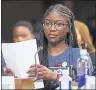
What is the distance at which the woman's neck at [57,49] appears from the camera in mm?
2588

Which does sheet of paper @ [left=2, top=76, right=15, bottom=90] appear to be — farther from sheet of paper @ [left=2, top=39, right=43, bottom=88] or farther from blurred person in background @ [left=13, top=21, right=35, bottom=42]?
blurred person in background @ [left=13, top=21, right=35, bottom=42]

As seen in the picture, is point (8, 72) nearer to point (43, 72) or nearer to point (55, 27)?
point (43, 72)

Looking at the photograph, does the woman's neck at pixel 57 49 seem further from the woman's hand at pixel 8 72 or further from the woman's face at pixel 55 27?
the woman's hand at pixel 8 72

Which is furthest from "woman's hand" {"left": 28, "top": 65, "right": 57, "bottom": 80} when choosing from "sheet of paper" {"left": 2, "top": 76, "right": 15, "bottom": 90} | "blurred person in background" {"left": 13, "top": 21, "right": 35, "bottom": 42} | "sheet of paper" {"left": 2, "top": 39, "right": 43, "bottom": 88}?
"blurred person in background" {"left": 13, "top": 21, "right": 35, "bottom": 42}

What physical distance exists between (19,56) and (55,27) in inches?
14.0

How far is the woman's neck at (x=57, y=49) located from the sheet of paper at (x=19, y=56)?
12.2 inches

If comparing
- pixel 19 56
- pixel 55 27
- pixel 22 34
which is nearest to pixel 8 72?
pixel 19 56

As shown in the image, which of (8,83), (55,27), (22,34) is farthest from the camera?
(22,34)

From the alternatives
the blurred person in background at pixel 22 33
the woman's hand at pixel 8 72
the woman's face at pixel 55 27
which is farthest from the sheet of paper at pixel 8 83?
the blurred person in background at pixel 22 33

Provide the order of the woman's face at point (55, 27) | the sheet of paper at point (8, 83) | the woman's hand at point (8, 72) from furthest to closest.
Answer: the woman's face at point (55, 27)
the woman's hand at point (8, 72)
the sheet of paper at point (8, 83)

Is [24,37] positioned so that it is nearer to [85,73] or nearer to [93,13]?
[85,73]

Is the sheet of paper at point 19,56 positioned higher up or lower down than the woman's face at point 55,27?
lower down

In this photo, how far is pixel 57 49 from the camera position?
259 cm

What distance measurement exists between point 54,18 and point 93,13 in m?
5.16
